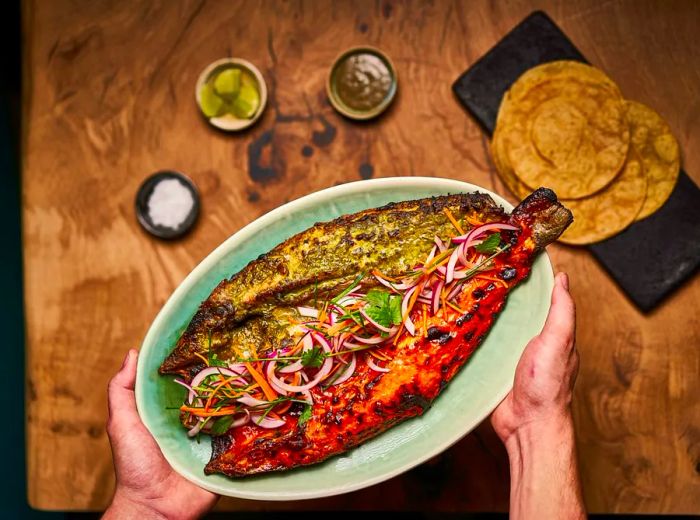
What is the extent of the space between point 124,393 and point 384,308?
1252 mm

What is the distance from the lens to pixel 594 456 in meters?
3.36

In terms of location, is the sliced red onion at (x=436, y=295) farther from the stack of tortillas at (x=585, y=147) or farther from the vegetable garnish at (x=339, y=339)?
the stack of tortillas at (x=585, y=147)

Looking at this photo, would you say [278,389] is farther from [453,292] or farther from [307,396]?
[453,292]

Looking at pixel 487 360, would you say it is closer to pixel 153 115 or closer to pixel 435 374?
pixel 435 374

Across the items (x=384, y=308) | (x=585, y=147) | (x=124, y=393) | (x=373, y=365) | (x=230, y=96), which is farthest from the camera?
(x=230, y=96)

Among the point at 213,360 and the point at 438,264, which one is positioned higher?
the point at 438,264

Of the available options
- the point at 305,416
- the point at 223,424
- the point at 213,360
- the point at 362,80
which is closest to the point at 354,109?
the point at 362,80

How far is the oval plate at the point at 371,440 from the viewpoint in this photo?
2906mm

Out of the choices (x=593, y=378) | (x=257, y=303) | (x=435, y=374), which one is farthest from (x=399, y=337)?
(x=593, y=378)

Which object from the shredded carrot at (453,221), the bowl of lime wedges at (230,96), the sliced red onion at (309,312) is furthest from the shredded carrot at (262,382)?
the bowl of lime wedges at (230,96)

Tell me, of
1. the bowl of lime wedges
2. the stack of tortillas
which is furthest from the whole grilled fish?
the bowl of lime wedges

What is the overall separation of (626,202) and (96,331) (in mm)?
2826

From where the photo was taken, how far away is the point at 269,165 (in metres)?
3.45

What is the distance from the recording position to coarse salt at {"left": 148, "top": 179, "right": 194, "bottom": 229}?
3.36 metres
